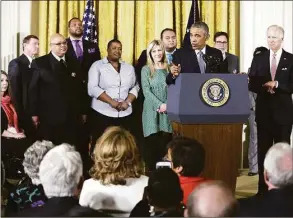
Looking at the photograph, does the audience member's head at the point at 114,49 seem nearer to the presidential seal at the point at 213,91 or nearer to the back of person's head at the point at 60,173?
the presidential seal at the point at 213,91

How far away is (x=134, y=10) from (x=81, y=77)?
1.91m

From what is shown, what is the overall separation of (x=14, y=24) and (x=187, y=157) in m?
4.27

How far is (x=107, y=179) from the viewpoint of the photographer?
295cm

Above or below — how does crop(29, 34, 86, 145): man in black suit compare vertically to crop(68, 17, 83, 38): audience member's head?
below

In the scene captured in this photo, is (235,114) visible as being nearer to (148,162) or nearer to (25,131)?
(148,162)

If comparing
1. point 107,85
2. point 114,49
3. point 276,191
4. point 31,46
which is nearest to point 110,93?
point 107,85

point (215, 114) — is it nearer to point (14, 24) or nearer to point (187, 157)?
point (187, 157)

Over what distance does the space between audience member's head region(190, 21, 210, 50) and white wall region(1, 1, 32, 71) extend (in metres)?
2.80

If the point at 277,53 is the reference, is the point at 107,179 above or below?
below

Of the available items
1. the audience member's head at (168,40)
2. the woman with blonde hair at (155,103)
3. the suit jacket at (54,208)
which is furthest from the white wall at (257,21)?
the suit jacket at (54,208)

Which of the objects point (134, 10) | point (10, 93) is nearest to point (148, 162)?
point (10, 93)

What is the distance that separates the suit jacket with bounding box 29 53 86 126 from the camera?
17.3ft

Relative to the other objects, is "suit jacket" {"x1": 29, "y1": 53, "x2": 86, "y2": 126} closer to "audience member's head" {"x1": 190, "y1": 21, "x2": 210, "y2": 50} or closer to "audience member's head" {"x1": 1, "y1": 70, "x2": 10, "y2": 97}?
"audience member's head" {"x1": 1, "y1": 70, "x2": 10, "y2": 97}

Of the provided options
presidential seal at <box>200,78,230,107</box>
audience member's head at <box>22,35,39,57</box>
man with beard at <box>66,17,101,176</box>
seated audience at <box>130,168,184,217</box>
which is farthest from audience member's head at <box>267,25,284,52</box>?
seated audience at <box>130,168,184,217</box>
